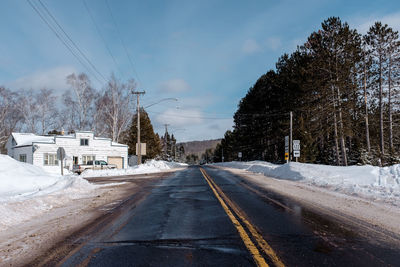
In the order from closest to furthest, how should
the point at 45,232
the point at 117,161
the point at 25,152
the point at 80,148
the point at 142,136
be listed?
the point at 45,232, the point at 25,152, the point at 80,148, the point at 117,161, the point at 142,136

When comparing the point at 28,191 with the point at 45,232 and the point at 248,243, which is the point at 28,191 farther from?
the point at 248,243

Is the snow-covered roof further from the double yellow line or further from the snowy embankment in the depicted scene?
the double yellow line

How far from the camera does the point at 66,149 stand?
35.6 metres

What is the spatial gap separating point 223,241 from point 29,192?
35.1 feet

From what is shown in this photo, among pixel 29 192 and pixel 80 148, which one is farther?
pixel 80 148

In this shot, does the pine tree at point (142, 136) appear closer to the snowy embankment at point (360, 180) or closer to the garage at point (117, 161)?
the garage at point (117, 161)

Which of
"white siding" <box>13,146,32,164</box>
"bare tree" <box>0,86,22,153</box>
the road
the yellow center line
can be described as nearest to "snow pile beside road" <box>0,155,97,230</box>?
the road

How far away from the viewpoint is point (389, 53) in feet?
98.2

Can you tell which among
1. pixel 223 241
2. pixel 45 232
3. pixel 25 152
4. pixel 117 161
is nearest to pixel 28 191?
pixel 45 232

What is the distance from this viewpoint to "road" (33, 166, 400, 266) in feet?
12.5

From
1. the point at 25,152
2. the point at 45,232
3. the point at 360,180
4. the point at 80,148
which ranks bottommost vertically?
the point at 45,232

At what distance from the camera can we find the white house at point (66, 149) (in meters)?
33.2

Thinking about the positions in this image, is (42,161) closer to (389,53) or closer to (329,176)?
(329,176)

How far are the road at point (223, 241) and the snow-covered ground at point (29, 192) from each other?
2536 millimetres
